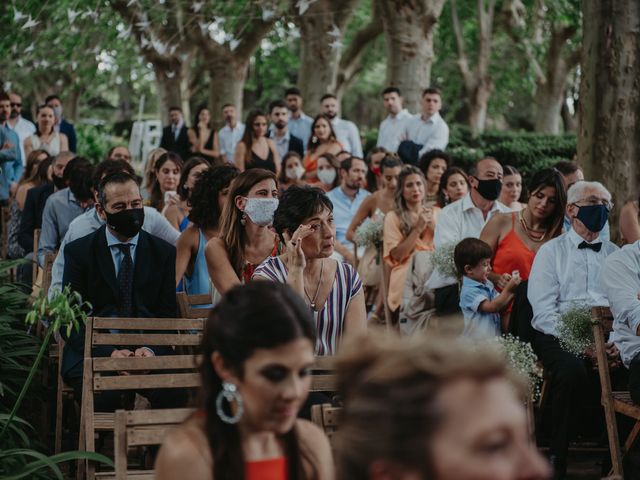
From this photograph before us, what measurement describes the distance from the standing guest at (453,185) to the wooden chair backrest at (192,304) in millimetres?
3787

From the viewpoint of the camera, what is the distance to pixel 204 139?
16.6 m

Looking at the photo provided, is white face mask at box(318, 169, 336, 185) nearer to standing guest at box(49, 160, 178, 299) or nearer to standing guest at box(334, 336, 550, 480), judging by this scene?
standing guest at box(49, 160, 178, 299)

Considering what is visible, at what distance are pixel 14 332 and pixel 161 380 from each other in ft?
9.17

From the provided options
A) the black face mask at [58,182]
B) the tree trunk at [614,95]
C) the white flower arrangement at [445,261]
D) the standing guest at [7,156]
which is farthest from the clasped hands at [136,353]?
the standing guest at [7,156]

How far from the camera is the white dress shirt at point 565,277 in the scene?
7.03 meters

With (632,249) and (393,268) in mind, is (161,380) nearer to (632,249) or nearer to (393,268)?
(632,249)

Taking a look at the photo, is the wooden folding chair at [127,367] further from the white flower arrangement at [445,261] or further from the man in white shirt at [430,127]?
the man in white shirt at [430,127]

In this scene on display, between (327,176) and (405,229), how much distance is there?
3248 mm

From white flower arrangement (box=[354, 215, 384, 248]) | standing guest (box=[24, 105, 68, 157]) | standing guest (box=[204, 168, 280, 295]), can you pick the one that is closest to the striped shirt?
standing guest (box=[204, 168, 280, 295])

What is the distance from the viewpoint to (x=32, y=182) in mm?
11156

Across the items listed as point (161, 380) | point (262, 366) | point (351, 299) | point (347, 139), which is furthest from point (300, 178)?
point (262, 366)

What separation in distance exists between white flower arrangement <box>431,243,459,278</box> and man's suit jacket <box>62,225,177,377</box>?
2.36 metres

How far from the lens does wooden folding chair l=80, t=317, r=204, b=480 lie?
4750mm

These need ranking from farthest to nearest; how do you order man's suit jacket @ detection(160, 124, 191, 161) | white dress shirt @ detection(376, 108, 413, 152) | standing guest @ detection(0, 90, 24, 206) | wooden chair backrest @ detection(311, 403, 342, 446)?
1. man's suit jacket @ detection(160, 124, 191, 161)
2. white dress shirt @ detection(376, 108, 413, 152)
3. standing guest @ detection(0, 90, 24, 206)
4. wooden chair backrest @ detection(311, 403, 342, 446)
